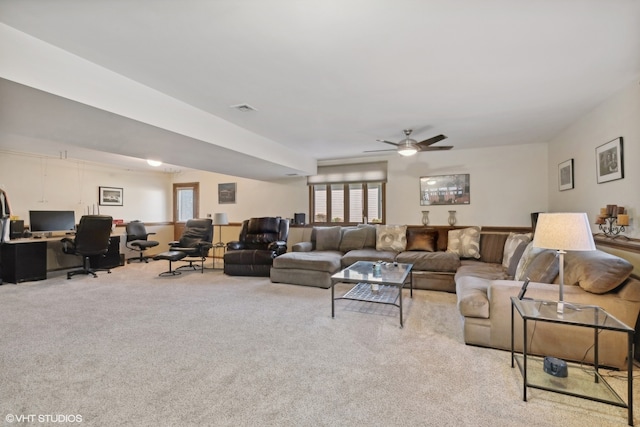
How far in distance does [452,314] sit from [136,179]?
8.05 meters

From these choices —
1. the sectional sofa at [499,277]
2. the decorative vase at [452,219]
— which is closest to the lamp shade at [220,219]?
the sectional sofa at [499,277]

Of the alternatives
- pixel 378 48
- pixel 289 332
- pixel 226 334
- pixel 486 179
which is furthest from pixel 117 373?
pixel 486 179

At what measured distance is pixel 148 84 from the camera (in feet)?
9.04

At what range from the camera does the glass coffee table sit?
312 centimetres

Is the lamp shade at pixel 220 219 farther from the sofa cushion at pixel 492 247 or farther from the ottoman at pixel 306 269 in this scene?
the sofa cushion at pixel 492 247

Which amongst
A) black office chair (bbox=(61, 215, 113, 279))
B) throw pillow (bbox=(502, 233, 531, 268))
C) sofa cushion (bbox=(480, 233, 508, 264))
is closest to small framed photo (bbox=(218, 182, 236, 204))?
black office chair (bbox=(61, 215, 113, 279))

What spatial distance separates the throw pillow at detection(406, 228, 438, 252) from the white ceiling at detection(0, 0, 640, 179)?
1.95 meters

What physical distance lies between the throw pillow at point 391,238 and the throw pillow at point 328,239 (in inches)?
31.5

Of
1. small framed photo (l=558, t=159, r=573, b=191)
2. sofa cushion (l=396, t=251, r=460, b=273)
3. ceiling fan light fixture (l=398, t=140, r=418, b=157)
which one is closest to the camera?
ceiling fan light fixture (l=398, t=140, r=418, b=157)

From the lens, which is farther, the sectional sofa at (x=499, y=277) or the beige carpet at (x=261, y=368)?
the sectional sofa at (x=499, y=277)

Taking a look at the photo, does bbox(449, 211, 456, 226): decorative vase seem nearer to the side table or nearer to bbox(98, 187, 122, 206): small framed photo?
the side table

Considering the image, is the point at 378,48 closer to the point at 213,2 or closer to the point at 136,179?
the point at 213,2

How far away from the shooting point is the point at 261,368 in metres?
2.17

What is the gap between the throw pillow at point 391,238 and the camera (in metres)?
5.12
